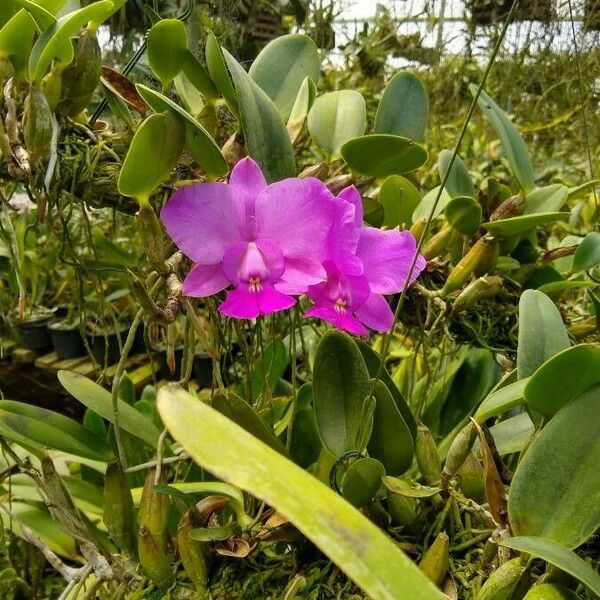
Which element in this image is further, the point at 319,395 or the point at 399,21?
the point at 399,21

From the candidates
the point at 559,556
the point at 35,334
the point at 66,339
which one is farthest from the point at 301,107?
the point at 35,334

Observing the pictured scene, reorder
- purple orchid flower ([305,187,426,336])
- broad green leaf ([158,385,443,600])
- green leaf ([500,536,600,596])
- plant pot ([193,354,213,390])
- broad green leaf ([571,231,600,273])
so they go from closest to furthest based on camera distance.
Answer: broad green leaf ([158,385,443,600]), green leaf ([500,536,600,596]), purple orchid flower ([305,187,426,336]), broad green leaf ([571,231,600,273]), plant pot ([193,354,213,390])

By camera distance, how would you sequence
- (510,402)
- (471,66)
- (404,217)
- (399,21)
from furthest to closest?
(471,66), (399,21), (404,217), (510,402)

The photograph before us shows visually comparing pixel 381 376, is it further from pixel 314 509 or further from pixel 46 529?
pixel 46 529

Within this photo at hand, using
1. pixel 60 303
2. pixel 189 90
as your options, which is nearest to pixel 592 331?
pixel 189 90

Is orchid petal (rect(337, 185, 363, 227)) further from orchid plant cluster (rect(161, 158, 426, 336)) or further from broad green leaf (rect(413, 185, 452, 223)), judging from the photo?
broad green leaf (rect(413, 185, 452, 223))

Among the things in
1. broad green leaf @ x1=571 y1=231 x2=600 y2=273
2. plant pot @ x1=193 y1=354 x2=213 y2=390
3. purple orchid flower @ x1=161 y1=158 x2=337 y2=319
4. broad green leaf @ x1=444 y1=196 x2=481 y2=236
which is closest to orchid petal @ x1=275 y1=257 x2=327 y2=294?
purple orchid flower @ x1=161 y1=158 x2=337 y2=319

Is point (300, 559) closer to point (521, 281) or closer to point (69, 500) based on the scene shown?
point (69, 500)
